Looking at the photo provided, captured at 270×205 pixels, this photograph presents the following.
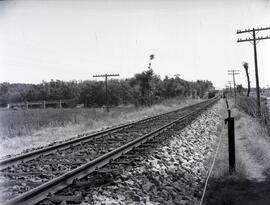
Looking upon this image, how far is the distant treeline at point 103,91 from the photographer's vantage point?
161 ft

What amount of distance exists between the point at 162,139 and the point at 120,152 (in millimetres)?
2947

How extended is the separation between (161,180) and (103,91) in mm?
56676

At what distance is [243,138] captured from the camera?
14.2 metres

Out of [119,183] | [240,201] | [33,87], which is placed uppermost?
[33,87]

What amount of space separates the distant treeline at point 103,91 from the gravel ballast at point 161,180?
37.8m

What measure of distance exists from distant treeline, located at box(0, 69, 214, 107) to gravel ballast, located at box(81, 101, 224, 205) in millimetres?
37795

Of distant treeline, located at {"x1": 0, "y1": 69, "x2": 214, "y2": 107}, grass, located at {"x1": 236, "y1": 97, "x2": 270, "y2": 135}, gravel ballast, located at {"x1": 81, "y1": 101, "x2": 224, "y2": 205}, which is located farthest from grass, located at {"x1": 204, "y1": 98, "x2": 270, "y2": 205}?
distant treeline, located at {"x1": 0, "y1": 69, "x2": 214, "y2": 107}

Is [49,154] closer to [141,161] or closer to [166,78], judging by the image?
[141,161]

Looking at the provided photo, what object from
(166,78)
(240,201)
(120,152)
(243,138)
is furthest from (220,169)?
(166,78)

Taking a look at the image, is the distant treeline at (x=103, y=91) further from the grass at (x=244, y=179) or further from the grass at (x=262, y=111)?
the grass at (x=244, y=179)

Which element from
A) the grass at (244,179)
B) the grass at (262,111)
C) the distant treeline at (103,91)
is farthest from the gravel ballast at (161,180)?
the distant treeline at (103,91)

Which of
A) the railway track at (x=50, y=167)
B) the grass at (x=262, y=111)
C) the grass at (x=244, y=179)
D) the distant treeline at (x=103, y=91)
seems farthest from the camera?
the distant treeline at (x=103, y=91)

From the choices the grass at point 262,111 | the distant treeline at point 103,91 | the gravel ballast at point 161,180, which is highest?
the distant treeline at point 103,91

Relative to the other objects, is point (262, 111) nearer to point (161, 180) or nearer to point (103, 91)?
point (161, 180)
